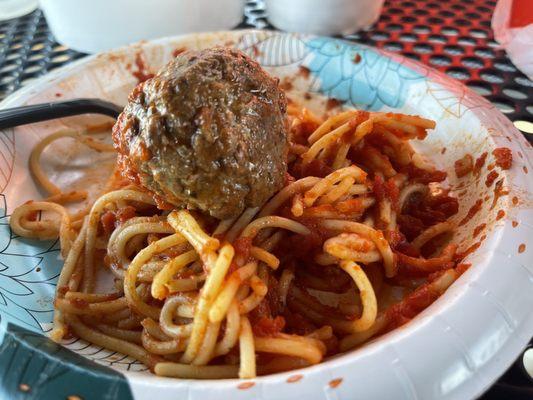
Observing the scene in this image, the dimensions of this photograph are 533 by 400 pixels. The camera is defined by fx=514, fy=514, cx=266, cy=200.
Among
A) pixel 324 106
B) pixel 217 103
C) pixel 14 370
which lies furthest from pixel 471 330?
pixel 324 106

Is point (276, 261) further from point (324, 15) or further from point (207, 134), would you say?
point (324, 15)

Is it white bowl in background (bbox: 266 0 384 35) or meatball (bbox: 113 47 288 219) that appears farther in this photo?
white bowl in background (bbox: 266 0 384 35)

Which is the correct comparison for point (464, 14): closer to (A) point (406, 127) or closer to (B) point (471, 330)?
(A) point (406, 127)

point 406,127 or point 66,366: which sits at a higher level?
point 406,127

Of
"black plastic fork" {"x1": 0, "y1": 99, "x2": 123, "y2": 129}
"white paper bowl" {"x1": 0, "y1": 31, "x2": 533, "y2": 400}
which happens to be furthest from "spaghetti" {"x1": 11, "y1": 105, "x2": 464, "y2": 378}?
"black plastic fork" {"x1": 0, "y1": 99, "x2": 123, "y2": 129}

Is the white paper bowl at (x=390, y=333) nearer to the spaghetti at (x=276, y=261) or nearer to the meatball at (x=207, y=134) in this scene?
the spaghetti at (x=276, y=261)

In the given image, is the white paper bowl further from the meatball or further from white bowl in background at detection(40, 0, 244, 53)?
the meatball
